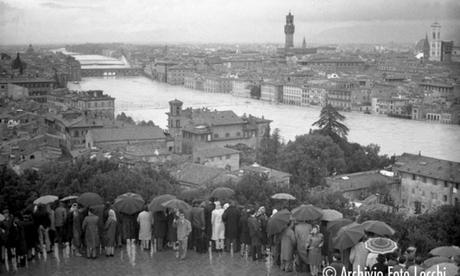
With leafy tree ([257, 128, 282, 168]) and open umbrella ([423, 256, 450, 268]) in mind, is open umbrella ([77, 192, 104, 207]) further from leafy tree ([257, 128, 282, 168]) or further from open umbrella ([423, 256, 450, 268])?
leafy tree ([257, 128, 282, 168])

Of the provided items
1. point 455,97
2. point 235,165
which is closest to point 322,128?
point 235,165

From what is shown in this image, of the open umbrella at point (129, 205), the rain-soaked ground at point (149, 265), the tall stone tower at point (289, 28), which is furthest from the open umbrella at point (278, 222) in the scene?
the tall stone tower at point (289, 28)

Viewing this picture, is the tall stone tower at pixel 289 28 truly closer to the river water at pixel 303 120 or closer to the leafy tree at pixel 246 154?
the river water at pixel 303 120

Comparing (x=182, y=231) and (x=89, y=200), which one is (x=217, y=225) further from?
(x=89, y=200)

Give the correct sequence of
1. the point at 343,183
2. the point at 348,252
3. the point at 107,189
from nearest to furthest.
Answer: the point at 348,252, the point at 107,189, the point at 343,183

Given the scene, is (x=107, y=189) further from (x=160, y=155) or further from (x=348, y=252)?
(x=160, y=155)

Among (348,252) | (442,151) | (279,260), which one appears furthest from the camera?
(442,151)
